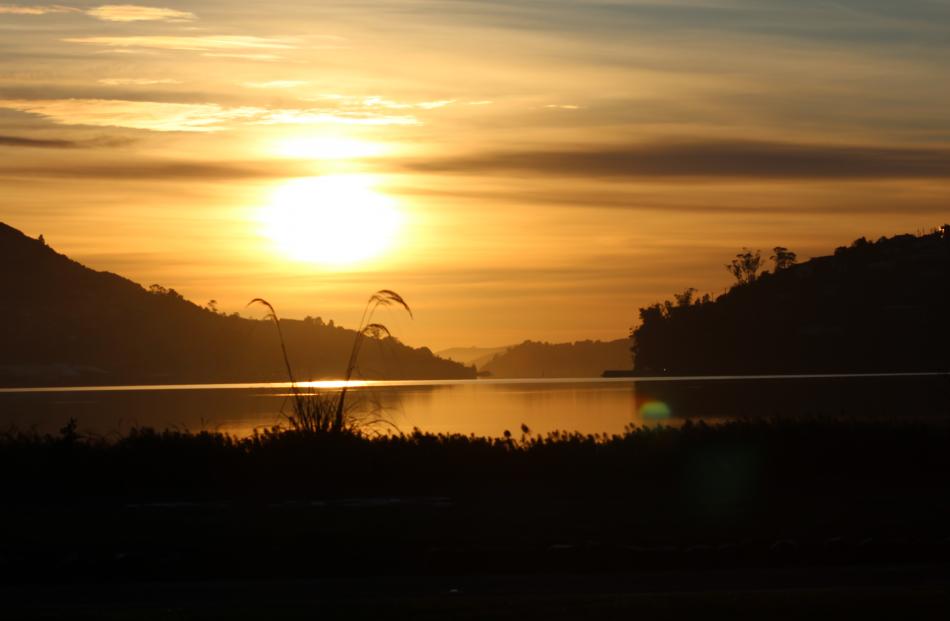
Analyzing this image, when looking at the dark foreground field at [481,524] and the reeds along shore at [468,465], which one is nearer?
the dark foreground field at [481,524]

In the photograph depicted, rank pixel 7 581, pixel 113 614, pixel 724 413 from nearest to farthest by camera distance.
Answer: pixel 113 614 < pixel 7 581 < pixel 724 413

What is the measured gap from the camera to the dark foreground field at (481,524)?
12.1 metres

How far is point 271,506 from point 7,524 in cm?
357

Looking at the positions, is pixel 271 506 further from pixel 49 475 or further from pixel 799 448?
pixel 799 448

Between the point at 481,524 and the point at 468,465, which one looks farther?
the point at 468,465

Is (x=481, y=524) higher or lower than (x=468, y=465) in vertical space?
lower

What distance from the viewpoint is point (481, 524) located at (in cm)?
1645

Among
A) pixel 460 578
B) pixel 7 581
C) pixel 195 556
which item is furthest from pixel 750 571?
pixel 7 581

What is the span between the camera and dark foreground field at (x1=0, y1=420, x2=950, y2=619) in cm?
1205

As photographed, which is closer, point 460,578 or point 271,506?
point 460,578

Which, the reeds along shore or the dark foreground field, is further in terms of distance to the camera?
the reeds along shore

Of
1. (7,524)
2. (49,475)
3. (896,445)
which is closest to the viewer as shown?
(7,524)

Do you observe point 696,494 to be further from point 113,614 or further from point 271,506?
point 113,614

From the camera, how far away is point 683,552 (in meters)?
13.8
